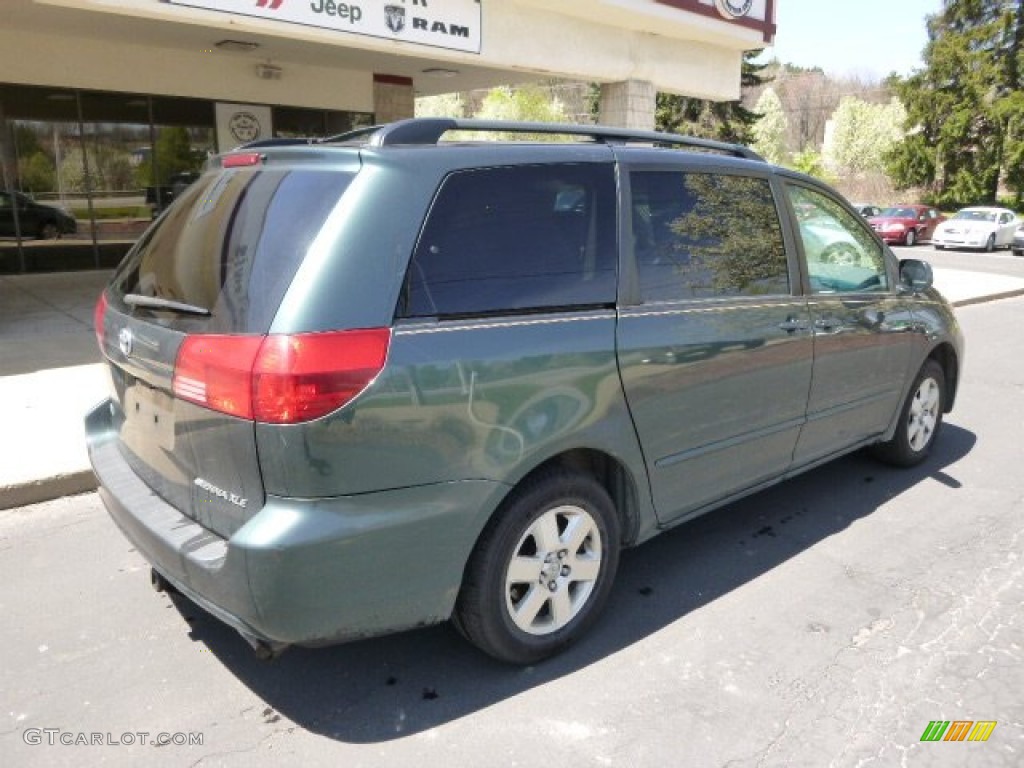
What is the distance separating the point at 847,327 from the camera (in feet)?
13.3

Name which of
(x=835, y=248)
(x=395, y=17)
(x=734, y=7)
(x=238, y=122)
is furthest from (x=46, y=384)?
(x=734, y=7)

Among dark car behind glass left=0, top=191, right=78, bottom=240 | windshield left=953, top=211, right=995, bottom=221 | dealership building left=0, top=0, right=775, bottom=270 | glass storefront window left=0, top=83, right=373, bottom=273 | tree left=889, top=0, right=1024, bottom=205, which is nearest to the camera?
dealership building left=0, top=0, right=775, bottom=270

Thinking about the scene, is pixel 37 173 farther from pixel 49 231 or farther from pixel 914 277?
pixel 914 277

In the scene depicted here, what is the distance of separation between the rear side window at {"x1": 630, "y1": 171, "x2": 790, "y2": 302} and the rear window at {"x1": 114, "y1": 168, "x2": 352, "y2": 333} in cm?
126

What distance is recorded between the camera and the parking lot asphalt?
4.43 metres

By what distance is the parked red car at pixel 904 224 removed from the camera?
2678 centimetres

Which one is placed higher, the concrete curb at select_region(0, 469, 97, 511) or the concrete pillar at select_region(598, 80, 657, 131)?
the concrete pillar at select_region(598, 80, 657, 131)

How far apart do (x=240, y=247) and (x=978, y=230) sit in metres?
28.3

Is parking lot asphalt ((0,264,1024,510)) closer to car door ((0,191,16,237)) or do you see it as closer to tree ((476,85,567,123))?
car door ((0,191,16,237))

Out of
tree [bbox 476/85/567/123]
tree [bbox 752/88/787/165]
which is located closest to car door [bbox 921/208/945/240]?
tree [bbox 476/85/567/123]

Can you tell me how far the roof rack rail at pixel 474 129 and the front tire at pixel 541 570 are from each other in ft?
4.12

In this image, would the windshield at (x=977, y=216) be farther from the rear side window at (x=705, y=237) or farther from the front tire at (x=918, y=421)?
the rear side window at (x=705, y=237)

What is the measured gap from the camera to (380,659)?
2920 mm

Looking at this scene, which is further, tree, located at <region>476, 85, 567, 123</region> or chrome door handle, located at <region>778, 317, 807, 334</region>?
tree, located at <region>476, 85, 567, 123</region>
